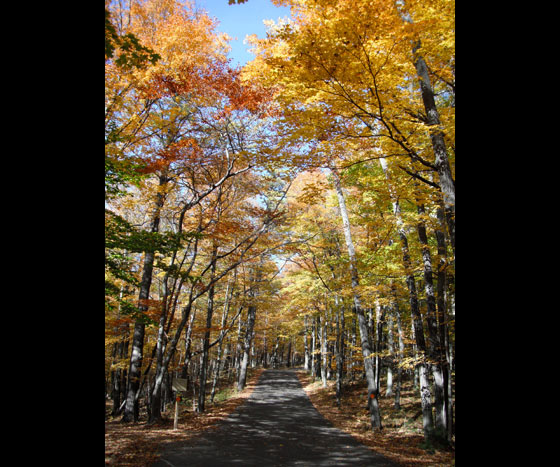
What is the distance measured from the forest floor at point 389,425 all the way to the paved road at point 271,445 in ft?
1.48

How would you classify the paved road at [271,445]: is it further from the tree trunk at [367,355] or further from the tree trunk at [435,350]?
the tree trunk at [435,350]

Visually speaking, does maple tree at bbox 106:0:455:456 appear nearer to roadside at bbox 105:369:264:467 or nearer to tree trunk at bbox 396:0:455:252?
tree trunk at bbox 396:0:455:252

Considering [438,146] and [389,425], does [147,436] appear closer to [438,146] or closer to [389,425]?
[389,425]

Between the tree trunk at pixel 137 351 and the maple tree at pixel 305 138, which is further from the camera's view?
the tree trunk at pixel 137 351

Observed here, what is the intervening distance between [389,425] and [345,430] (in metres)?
1.79

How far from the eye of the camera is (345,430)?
32.8ft

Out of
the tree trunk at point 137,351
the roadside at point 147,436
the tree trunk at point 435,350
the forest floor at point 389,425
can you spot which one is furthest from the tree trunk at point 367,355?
the tree trunk at point 137,351

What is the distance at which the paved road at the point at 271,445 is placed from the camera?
6.63 meters

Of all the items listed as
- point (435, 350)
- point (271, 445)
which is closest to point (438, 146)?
point (435, 350)

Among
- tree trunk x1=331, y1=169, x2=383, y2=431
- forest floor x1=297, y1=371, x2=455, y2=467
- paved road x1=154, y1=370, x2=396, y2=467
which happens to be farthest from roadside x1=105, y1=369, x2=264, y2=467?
tree trunk x1=331, y1=169, x2=383, y2=431
